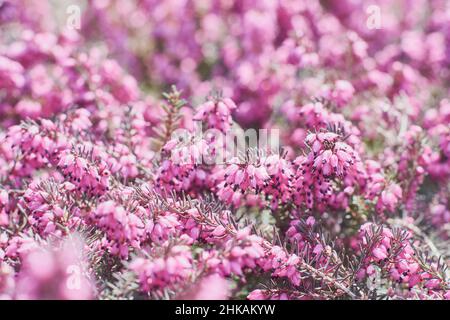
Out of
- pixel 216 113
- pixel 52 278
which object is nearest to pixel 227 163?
pixel 216 113

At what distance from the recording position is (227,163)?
9.09 ft

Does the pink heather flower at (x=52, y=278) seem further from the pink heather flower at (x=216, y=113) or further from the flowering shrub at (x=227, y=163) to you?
the pink heather flower at (x=216, y=113)

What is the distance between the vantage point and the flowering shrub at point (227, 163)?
2523 mm

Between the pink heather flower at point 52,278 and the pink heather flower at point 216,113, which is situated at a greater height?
the pink heather flower at point 216,113

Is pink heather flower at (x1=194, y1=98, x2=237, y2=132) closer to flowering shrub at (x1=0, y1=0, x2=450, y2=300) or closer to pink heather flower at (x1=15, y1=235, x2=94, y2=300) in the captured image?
flowering shrub at (x1=0, y1=0, x2=450, y2=300)

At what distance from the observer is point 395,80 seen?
4562 mm

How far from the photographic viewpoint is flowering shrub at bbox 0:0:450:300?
2523 mm

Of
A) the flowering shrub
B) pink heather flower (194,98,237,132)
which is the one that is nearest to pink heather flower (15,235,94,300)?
the flowering shrub

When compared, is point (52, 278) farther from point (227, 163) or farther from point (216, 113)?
Result: point (216, 113)

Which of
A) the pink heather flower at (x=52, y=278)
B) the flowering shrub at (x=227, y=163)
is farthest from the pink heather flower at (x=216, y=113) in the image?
the pink heather flower at (x=52, y=278)

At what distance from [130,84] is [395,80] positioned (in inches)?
96.6
